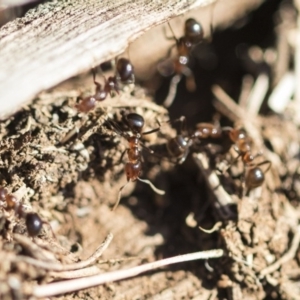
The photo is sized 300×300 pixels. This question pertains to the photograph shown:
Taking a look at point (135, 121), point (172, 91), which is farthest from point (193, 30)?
point (135, 121)

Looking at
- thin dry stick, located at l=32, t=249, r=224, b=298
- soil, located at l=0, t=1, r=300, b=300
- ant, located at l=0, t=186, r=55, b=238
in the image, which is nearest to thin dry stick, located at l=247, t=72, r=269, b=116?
soil, located at l=0, t=1, r=300, b=300

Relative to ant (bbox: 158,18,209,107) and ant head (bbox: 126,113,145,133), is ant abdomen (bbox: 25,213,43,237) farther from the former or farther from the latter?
ant (bbox: 158,18,209,107)

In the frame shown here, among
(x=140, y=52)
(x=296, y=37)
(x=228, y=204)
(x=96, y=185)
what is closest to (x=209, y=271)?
(x=228, y=204)

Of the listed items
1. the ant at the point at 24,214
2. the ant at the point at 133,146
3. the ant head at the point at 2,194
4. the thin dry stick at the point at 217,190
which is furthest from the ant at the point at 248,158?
the ant head at the point at 2,194

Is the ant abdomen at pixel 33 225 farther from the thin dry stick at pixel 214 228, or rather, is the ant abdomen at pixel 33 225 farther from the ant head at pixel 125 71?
the ant head at pixel 125 71

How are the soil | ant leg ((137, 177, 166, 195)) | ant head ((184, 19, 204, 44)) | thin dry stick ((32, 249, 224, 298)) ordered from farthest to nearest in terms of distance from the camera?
ant head ((184, 19, 204, 44)) → ant leg ((137, 177, 166, 195)) → the soil → thin dry stick ((32, 249, 224, 298))

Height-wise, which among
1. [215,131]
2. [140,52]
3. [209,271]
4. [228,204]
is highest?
[140,52]

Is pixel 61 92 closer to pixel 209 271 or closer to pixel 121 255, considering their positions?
pixel 121 255
